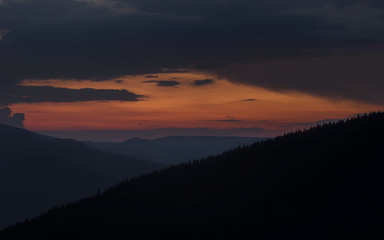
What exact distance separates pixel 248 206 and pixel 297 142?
42807 millimetres

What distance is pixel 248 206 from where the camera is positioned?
13375cm

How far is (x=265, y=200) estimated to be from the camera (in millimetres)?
131250

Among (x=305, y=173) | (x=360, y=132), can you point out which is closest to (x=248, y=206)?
(x=305, y=173)

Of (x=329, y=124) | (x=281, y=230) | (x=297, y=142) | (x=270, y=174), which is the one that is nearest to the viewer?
(x=281, y=230)

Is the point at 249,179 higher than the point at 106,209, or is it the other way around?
the point at 249,179

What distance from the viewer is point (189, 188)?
184 m

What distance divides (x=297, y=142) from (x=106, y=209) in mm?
73800

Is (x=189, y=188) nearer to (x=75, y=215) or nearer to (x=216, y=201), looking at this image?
(x=216, y=201)

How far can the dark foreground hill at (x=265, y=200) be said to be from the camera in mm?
102438

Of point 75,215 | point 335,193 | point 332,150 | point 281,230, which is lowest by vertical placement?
point 75,215

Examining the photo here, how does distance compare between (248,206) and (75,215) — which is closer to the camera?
(248,206)

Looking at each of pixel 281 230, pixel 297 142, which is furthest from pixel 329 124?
pixel 281 230

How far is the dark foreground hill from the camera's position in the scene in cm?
10244

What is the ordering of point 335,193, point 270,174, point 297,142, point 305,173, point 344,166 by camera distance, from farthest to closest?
point 297,142 < point 270,174 < point 305,173 < point 344,166 < point 335,193
